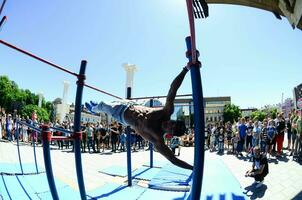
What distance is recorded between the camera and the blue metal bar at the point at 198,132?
2631 mm

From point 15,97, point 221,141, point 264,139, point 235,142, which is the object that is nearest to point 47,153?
point 264,139

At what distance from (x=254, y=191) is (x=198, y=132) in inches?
155

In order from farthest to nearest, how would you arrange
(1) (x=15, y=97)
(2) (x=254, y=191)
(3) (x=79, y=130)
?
(1) (x=15, y=97) → (2) (x=254, y=191) → (3) (x=79, y=130)

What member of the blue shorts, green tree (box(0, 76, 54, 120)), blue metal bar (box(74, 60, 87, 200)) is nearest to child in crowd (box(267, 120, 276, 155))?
the blue shorts

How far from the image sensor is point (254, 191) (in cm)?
571

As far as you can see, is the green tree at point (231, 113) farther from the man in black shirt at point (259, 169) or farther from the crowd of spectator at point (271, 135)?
the man in black shirt at point (259, 169)

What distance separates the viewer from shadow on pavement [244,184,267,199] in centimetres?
543

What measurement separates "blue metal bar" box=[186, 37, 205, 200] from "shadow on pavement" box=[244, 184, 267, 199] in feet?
11.1

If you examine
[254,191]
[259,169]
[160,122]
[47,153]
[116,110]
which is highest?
[116,110]

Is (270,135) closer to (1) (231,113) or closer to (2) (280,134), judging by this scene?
(2) (280,134)

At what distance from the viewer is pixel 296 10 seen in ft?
18.0

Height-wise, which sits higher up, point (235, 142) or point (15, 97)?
point (15, 97)

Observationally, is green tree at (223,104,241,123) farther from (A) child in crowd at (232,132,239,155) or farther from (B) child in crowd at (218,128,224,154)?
(A) child in crowd at (232,132,239,155)

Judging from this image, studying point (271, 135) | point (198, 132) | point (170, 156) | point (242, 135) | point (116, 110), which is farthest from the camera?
point (242, 135)
